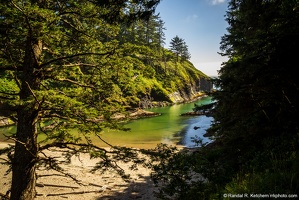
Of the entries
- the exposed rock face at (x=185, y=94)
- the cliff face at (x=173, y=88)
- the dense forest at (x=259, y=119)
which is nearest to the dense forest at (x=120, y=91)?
the dense forest at (x=259, y=119)

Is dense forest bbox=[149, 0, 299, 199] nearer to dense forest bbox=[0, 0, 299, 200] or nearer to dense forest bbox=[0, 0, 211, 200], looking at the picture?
dense forest bbox=[0, 0, 299, 200]

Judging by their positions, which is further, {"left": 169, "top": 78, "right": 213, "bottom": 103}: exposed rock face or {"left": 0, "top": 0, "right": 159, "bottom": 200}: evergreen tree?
{"left": 169, "top": 78, "right": 213, "bottom": 103}: exposed rock face

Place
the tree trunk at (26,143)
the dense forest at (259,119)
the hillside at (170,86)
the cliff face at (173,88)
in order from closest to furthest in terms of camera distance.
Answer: the dense forest at (259,119) → the tree trunk at (26,143) → the hillside at (170,86) → the cliff face at (173,88)

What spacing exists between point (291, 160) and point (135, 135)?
72.5 ft

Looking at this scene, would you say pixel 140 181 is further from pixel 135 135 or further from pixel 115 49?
pixel 135 135

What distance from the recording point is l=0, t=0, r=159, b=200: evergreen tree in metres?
5.14

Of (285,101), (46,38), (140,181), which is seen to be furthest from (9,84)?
(140,181)

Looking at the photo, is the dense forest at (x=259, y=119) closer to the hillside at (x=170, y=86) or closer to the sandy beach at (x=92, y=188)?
the sandy beach at (x=92, y=188)

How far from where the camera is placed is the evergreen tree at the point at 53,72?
5.14 meters

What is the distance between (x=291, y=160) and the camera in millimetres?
4180

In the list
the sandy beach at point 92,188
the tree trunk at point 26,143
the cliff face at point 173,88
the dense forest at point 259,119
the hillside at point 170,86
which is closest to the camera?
the dense forest at point 259,119

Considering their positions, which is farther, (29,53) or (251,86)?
(29,53)

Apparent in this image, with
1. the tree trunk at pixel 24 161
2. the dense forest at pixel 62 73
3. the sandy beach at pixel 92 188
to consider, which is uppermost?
the dense forest at pixel 62 73

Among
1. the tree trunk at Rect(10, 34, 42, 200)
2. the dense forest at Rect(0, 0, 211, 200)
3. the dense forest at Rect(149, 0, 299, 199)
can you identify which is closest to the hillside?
the dense forest at Rect(0, 0, 211, 200)
